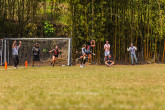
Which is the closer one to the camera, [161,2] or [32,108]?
[32,108]

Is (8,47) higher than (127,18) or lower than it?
lower

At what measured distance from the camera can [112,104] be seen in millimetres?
6840

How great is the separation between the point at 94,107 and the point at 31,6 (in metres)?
31.7

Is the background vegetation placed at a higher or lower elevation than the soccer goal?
higher

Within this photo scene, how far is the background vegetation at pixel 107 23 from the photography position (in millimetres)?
35406

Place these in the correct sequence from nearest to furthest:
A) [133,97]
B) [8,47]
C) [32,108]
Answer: [32,108], [133,97], [8,47]

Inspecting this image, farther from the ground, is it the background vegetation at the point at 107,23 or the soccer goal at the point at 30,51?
the background vegetation at the point at 107,23

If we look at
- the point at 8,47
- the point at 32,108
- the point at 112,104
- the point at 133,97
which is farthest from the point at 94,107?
the point at 8,47

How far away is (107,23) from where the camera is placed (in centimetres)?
3584

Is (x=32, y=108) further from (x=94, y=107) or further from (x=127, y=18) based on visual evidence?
(x=127, y=18)

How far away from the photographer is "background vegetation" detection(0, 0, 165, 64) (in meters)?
35.4

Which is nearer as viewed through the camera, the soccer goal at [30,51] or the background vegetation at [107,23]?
the soccer goal at [30,51]

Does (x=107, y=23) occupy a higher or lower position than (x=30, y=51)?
higher

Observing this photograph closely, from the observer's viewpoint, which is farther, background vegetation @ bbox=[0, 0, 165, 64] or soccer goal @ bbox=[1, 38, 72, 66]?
background vegetation @ bbox=[0, 0, 165, 64]
